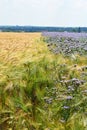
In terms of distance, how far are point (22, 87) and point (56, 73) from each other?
587 millimetres

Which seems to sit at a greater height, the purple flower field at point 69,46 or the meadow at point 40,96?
the meadow at point 40,96

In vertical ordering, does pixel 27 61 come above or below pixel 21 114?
above

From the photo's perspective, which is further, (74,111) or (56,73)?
(56,73)

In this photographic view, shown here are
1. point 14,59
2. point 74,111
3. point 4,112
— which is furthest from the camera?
point 14,59

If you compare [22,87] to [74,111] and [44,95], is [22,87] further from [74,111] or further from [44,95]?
[74,111]

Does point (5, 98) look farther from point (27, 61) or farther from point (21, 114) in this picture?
point (27, 61)

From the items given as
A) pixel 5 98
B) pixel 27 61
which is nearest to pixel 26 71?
pixel 27 61

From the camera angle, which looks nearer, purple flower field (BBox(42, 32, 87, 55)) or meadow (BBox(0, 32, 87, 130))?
meadow (BBox(0, 32, 87, 130))

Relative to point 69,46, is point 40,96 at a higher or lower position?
higher

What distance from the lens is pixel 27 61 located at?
181 inches

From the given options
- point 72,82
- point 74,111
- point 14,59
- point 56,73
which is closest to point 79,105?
point 74,111

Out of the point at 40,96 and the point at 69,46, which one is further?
the point at 69,46

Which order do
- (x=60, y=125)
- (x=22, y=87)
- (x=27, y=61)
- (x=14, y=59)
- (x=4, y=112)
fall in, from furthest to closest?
(x=14, y=59), (x=27, y=61), (x=22, y=87), (x=4, y=112), (x=60, y=125)

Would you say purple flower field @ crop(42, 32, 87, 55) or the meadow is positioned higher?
the meadow
